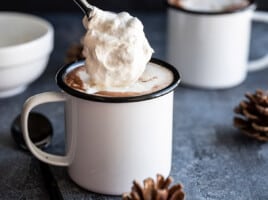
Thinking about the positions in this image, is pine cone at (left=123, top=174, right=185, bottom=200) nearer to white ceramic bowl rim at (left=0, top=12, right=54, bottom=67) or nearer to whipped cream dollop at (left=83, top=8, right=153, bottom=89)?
whipped cream dollop at (left=83, top=8, right=153, bottom=89)

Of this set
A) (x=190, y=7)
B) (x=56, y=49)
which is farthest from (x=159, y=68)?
(x=56, y=49)

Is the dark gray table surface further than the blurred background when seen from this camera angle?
No

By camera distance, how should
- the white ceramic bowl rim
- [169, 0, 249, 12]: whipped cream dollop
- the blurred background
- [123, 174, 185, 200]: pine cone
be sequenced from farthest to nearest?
the blurred background < [169, 0, 249, 12]: whipped cream dollop < the white ceramic bowl rim < [123, 174, 185, 200]: pine cone

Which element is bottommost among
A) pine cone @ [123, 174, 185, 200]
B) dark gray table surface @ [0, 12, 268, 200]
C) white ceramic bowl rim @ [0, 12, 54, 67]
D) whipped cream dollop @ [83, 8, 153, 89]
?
dark gray table surface @ [0, 12, 268, 200]

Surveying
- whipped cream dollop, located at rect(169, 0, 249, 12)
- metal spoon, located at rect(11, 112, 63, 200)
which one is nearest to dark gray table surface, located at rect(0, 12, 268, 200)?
metal spoon, located at rect(11, 112, 63, 200)

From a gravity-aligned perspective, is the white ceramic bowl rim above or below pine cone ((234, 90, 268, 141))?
above
